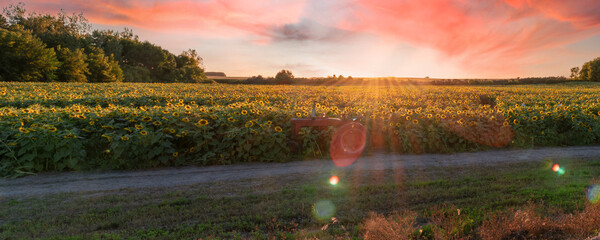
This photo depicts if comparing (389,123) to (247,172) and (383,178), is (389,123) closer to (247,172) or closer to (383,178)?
(383,178)

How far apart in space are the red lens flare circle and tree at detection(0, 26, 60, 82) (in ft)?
175

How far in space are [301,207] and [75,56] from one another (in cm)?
6252

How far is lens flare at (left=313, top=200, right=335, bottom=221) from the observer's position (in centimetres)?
467

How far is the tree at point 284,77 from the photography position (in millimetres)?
62250

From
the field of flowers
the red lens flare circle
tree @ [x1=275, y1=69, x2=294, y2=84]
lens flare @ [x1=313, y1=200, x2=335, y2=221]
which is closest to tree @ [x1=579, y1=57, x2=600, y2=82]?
tree @ [x1=275, y1=69, x2=294, y2=84]

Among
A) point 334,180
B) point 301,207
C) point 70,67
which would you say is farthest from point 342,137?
point 70,67

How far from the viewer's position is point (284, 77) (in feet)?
207

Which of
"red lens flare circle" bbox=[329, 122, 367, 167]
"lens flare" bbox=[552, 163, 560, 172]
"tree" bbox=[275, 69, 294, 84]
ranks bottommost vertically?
"lens flare" bbox=[552, 163, 560, 172]

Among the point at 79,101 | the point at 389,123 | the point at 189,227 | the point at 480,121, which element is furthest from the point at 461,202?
the point at 79,101

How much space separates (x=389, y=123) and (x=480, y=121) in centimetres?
323

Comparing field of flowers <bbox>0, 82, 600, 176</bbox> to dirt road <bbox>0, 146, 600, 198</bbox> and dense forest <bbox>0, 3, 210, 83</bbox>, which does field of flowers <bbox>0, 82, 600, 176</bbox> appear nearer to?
dirt road <bbox>0, 146, 600, 198</bbox>

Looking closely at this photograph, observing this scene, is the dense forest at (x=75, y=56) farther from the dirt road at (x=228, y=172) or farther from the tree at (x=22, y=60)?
the dirt road at (x=228, y=172)

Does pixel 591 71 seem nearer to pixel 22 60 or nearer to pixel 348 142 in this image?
pixel 348 142

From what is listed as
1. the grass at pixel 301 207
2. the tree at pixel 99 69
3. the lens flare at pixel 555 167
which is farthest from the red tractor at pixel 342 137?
the tree at pixel 99 69
